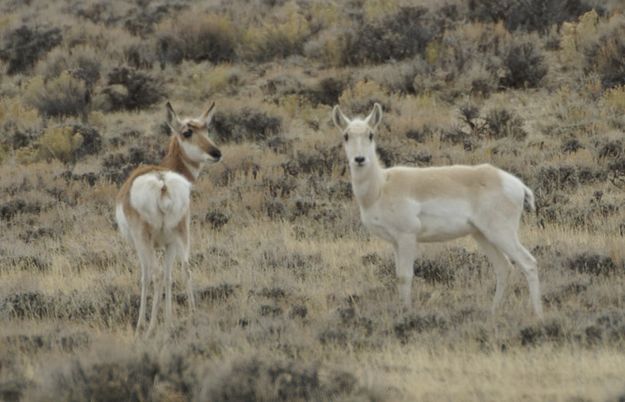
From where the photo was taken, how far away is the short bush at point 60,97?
2188cm

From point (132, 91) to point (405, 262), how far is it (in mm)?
14186

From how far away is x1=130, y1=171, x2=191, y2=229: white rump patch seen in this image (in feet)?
29.5

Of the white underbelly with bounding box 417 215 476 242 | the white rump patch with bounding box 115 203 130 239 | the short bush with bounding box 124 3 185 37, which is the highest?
the white rump patch with bounding box 115 203 130 239

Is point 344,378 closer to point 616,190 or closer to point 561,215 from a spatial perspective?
point 561,215

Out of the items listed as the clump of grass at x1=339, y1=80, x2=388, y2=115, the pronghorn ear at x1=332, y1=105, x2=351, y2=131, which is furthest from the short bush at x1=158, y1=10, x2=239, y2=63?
the pronghorn ear at x1=332, y1=105, x2=351, y2=131

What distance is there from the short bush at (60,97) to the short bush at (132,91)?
0.59 m

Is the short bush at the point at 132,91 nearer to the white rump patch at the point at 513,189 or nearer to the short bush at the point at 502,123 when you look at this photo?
the short bush at the point at 502,123

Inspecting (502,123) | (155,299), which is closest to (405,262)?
(155,299)

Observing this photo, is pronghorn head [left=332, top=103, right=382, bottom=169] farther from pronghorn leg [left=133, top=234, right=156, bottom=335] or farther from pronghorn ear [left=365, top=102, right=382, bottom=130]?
pronghorn leg [left=133, top=234, right=156, bottom=335]

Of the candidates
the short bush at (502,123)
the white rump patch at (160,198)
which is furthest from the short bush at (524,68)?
the white rump patch at (160,198)

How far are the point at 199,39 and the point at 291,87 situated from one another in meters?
4.59

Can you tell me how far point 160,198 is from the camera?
898 centimetres

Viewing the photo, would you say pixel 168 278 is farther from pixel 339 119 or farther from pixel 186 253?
pixel 339 119

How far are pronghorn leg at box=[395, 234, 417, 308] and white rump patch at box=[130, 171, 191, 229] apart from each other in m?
1.89
